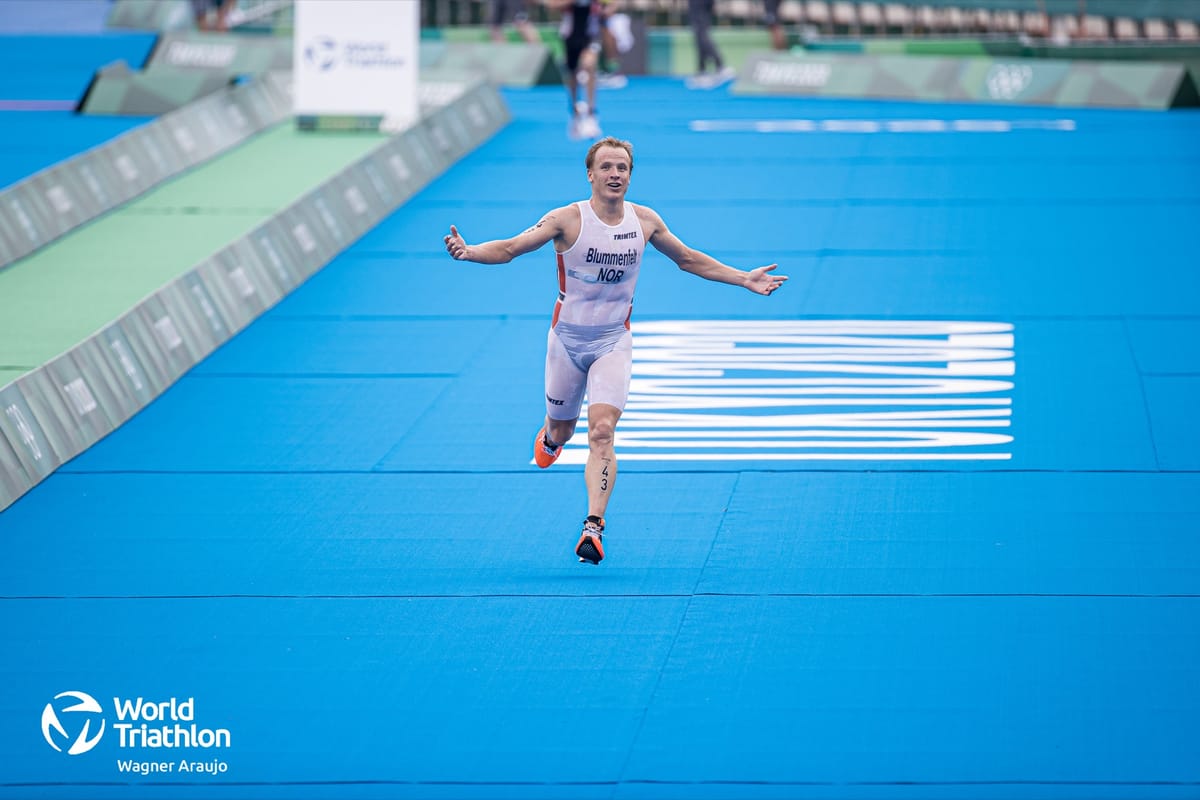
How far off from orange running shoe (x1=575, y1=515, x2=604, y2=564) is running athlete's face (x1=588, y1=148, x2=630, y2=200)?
1.64 metres

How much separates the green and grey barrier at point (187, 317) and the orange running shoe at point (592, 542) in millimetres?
3586

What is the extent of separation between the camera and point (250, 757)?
6.56m

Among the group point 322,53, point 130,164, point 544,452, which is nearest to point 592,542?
point 544,452

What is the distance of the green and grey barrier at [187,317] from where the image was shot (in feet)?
33.7

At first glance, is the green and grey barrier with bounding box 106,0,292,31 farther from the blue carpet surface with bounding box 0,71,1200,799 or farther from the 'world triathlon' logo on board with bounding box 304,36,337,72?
the blue carpet surface with bounding box 0,71,1200,799

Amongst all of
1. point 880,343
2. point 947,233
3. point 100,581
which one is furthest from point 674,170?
point 100,581

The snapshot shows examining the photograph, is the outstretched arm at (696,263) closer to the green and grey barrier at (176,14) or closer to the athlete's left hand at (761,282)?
the athlete's left hand at (761,282)

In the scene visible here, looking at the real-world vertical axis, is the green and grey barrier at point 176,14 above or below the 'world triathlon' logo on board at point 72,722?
below

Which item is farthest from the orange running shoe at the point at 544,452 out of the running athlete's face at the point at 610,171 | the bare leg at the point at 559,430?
the running athlete's face at the point at 610,171

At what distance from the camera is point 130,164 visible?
1908cm

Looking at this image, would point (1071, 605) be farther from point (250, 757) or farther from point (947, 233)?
point (947, 233)

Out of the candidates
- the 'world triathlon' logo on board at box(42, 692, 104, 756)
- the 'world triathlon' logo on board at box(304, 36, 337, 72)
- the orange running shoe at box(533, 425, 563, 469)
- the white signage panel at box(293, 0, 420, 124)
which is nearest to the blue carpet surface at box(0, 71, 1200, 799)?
the 'world triathlon' logo on board at box(42, 692, 104, 756)

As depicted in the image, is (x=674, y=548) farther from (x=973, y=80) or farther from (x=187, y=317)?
(x=973, y=80)

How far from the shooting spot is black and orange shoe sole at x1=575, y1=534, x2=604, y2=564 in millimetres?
8438
